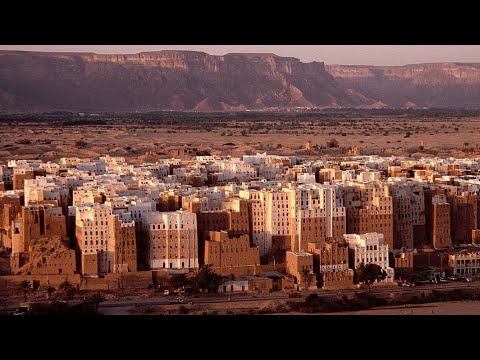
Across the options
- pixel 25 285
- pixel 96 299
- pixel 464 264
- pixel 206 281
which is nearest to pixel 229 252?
pixel 206 281

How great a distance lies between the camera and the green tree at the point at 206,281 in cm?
1222

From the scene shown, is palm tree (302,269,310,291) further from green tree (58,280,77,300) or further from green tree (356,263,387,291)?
green tree (58,280,77,300)

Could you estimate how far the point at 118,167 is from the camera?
2012cm

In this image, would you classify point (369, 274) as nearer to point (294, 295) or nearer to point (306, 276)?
point (306, 276)

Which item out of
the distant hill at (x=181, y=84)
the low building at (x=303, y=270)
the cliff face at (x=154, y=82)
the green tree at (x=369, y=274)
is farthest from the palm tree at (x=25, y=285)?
the cliff face at (x=154, y=82)

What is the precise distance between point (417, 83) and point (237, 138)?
4469 cm

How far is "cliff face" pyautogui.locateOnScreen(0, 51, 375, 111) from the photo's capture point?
210ft

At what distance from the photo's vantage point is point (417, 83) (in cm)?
8038

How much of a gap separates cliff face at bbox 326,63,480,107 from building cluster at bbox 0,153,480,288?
61777mm

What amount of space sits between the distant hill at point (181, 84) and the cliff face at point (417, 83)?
0.09 metres

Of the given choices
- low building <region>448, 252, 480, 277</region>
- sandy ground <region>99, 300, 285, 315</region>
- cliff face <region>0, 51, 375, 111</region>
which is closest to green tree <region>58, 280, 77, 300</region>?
sandy ground <region>99, 300, 285, 315</region>
